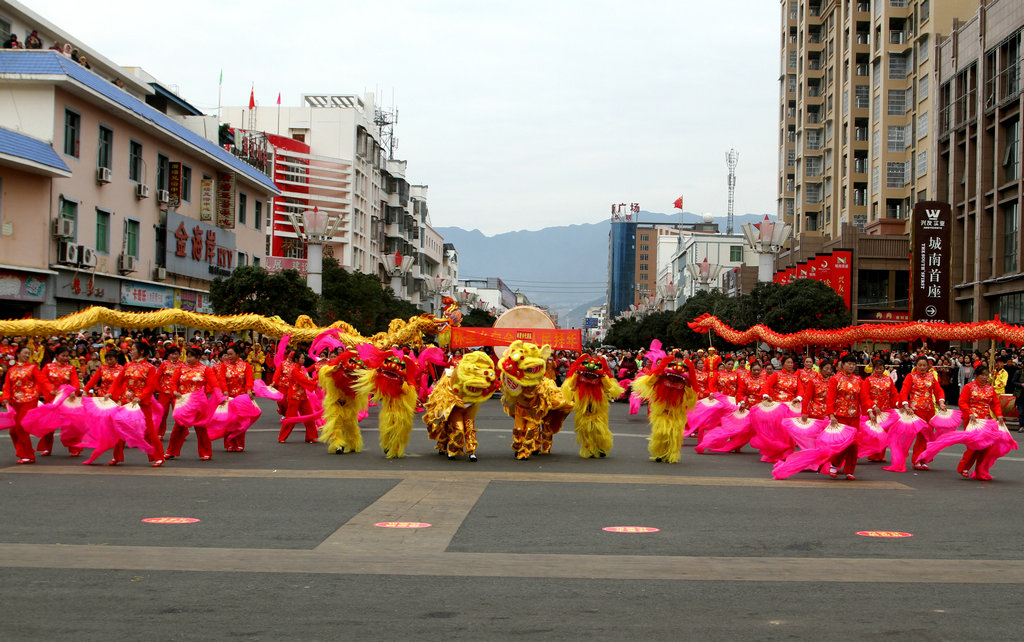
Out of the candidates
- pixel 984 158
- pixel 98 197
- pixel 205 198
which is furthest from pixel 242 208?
pixel 984 158

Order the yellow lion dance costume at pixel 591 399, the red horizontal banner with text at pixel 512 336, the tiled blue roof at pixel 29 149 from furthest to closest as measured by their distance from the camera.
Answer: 1. the red horizontal banner with text at pixel 512 336
2. the tiled blue roof at pixel 29 149
3. the yellow lion dance costume at pixel 591 399

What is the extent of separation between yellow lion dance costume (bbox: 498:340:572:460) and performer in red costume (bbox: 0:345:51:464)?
5.91 metres

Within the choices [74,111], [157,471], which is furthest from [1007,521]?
[74,111]

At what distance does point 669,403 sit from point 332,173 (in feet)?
191

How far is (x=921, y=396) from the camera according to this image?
13898 millimetres

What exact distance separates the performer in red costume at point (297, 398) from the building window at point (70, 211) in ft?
54.9

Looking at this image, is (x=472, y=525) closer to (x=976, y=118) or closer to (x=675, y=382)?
(x=675, y=382)

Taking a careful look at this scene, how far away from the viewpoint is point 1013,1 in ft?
118

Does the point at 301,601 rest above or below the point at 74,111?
below

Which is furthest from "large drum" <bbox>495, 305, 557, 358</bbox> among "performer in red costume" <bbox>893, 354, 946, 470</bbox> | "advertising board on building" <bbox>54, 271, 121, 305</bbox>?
"performer in red costume" <bbox>893, 354, 946, 470</bbox>

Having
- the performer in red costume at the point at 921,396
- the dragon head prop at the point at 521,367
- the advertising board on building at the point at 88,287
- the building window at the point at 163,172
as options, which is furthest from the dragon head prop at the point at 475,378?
the building window at the point at 163,172

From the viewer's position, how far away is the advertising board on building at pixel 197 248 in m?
37.4

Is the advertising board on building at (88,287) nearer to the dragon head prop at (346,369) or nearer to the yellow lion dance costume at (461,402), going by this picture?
the dragon head prop at (346,369)

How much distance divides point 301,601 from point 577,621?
5.51 feet
